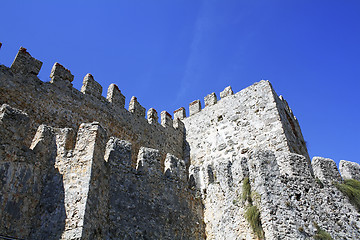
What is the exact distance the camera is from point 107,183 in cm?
780

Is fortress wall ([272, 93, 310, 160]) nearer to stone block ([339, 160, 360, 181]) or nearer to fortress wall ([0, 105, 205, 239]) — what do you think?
stone block ([339, 160, 360, 181])

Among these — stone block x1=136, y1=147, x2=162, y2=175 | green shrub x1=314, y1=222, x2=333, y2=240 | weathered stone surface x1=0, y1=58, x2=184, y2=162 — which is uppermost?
weathered stone surface x1=0, y1=58, x2=184, y2=162

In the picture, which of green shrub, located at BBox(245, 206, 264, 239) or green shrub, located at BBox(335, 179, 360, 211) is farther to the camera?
green shrub, located at BBox(335, 179, 360, 211)

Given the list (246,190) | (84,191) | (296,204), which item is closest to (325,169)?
(296,204)

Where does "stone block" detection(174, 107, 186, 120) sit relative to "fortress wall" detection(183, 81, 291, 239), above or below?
above

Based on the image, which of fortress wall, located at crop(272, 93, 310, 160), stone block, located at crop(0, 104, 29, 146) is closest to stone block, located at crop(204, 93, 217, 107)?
fortress wall, located at crop(272, 93, 310, 160)

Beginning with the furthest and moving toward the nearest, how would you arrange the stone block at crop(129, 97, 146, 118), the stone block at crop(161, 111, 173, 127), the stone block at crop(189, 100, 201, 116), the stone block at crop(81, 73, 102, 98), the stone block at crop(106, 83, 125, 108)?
the stone block at crop(189, 100, 201, 116), the stone block at crop(161, 111, 173, 127), the stone block at crop(129, 97, 146, 118), the stone block at crop(106, 83, 125, 108), the stone block at crop(81, 73, 102, 98)

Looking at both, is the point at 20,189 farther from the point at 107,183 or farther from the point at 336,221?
the point at 336,221

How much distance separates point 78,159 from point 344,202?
6.24 m

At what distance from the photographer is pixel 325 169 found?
893 cm

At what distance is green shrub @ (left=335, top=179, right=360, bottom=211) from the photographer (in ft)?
27.2

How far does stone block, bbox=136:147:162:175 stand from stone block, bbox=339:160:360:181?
194 inches

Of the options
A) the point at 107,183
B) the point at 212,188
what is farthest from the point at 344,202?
A: the point at 107,183

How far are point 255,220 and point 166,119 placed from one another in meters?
7.28
